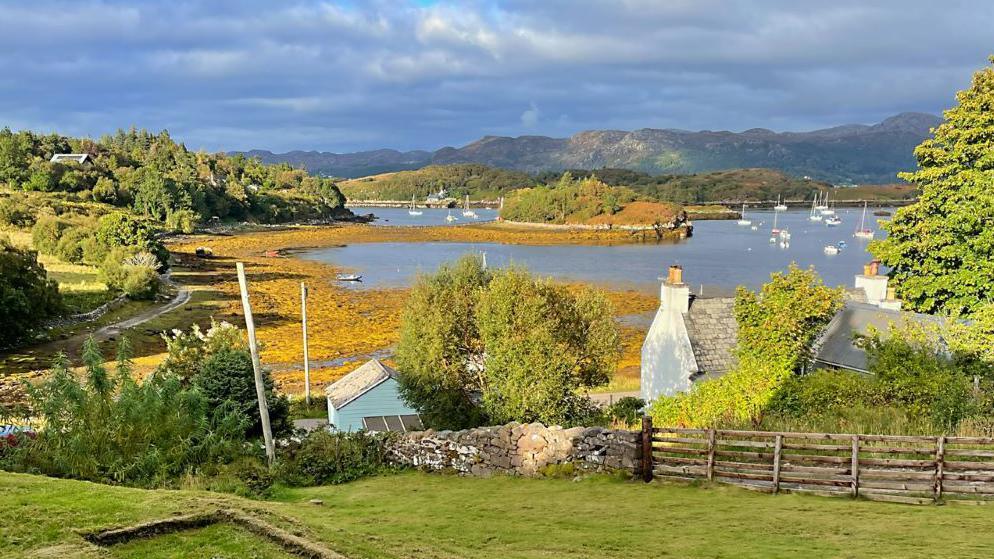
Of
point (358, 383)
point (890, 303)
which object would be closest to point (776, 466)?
point (890, 303)

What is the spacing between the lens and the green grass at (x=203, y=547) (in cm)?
778

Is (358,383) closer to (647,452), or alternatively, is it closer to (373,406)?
(373,406)

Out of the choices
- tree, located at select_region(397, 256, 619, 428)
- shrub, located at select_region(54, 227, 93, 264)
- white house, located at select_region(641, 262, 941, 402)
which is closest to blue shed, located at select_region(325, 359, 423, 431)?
tree, located at select_region(397, 256, 619, 428)

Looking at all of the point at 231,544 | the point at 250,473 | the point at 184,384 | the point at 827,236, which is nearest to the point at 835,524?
the point at 231,544

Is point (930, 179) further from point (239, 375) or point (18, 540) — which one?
point (18, 540)

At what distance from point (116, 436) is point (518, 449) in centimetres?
913

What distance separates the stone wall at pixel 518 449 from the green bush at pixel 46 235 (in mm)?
82292

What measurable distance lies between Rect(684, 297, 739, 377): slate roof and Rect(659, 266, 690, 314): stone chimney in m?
0.39

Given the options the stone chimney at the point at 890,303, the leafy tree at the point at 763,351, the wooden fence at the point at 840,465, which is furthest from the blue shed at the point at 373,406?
the stone chimney at the point at 890,303

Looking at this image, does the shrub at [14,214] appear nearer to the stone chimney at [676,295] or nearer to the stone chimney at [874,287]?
the stone chimney at [676,295]

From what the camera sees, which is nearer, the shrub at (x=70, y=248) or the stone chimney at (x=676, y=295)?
the stone chimney at (x=676, y=295)

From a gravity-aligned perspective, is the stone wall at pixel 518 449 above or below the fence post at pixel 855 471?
below

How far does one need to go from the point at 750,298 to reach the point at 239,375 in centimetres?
1649

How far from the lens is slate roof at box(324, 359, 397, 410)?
26297mm
